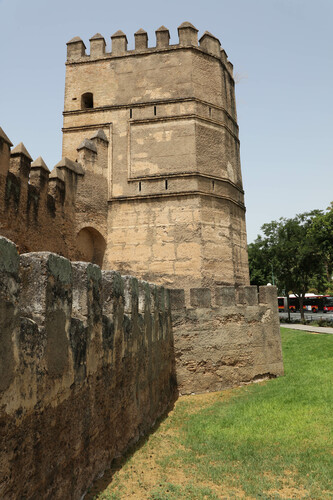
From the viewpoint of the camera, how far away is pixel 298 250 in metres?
26.4

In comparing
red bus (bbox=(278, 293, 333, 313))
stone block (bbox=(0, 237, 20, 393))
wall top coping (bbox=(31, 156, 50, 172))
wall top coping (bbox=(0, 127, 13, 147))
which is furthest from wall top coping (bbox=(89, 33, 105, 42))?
red bus (bbox=(278, 293, 333, 313))

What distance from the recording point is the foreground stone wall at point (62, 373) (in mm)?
2414

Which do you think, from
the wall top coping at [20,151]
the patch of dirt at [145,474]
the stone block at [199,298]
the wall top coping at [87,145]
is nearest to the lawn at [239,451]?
the patch of dirt at [145,474]

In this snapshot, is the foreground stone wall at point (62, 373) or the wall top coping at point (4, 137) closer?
the foreground stone wall at point (62, 373)

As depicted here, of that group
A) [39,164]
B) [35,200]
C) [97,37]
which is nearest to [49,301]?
[35,200]

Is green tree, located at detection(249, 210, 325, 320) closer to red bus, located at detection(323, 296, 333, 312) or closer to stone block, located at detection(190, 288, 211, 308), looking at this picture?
red bus, located at detection(323, 296, 333, 312)

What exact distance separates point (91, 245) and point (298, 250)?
18.1 m

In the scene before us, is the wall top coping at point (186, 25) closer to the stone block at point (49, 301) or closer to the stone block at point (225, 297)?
the stone block at point (225, 297)

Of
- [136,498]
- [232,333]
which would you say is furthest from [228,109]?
[136,498]

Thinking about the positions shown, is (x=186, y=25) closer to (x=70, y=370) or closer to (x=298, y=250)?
(x=70, y=370)

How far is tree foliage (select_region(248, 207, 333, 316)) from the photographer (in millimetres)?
24344

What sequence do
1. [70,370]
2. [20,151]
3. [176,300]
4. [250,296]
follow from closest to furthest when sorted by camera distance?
1. [70,370]
2. [176,300]
3. [20,151]
4. [250,296]

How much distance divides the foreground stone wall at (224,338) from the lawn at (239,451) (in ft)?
2.69

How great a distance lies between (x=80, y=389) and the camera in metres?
3.49
